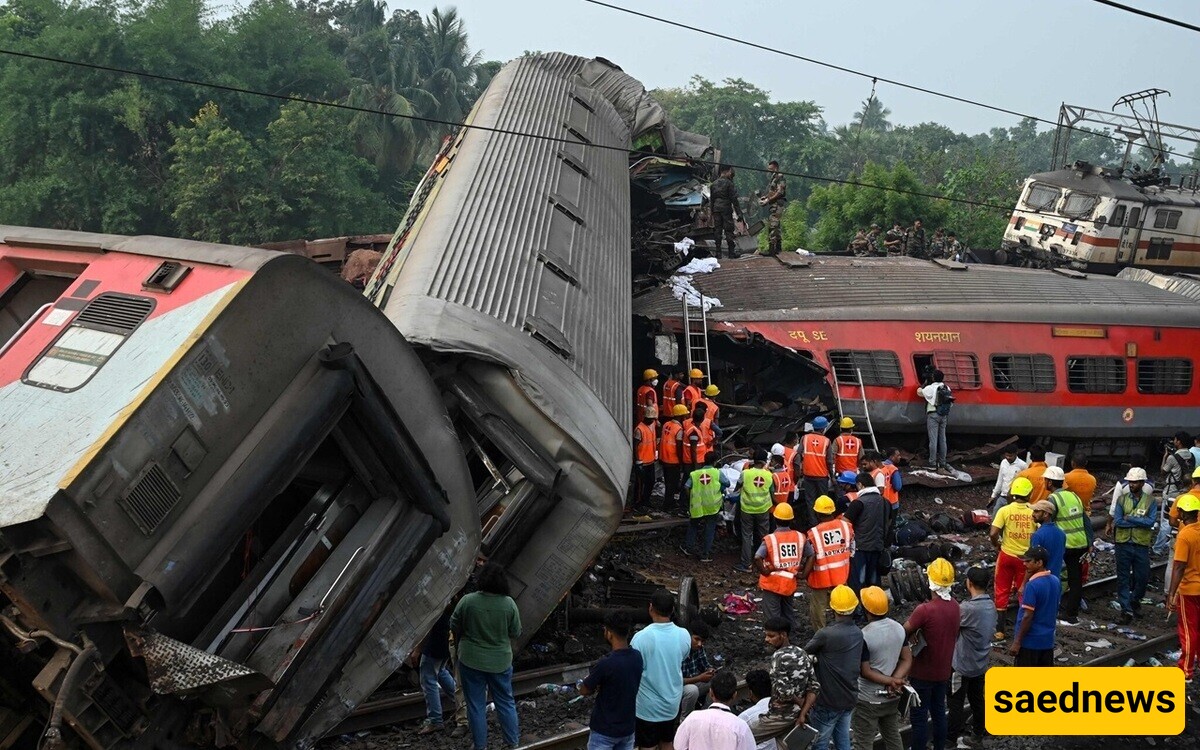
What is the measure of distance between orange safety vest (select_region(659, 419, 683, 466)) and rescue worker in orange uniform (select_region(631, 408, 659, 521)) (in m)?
0.11

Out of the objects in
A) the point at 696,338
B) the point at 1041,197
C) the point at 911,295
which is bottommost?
the point at 696,338

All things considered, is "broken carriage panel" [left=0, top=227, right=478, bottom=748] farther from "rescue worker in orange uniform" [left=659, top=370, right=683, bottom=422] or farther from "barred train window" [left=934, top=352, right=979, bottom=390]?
"barred train window" [left=934, top=352, right=979, bottom=390]

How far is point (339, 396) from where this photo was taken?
5672mm

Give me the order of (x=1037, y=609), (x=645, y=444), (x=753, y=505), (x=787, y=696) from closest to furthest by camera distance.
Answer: (x=787, y=696) < (x=1037, y=609) < (x=753, y=505) < (x=645, y=444)

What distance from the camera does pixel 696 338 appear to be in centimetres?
1453

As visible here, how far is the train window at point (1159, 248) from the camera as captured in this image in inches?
883

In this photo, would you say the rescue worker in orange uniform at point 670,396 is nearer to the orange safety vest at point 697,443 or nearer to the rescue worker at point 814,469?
the orange safety vest at point 697,443

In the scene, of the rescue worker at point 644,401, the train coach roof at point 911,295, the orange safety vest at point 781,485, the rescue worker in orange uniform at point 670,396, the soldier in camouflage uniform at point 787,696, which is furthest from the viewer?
the train coach roof at point 911,295

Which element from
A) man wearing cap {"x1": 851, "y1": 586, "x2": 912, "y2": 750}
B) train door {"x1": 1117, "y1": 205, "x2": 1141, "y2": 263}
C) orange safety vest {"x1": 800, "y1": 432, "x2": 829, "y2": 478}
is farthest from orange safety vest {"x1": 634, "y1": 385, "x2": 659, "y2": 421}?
train door {"x1": 1117, "y1": 205, "x2": 1141, "y2": 263}

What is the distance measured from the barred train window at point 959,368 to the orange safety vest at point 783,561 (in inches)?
286

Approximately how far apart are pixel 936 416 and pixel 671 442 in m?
4.20

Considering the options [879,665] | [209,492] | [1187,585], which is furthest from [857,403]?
[209,492]

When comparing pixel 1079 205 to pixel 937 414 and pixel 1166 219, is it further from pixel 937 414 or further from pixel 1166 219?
pixel 937 414

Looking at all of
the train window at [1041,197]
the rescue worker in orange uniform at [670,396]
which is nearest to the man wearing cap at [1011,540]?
the rescue worker in orange uniform at [670,396]
